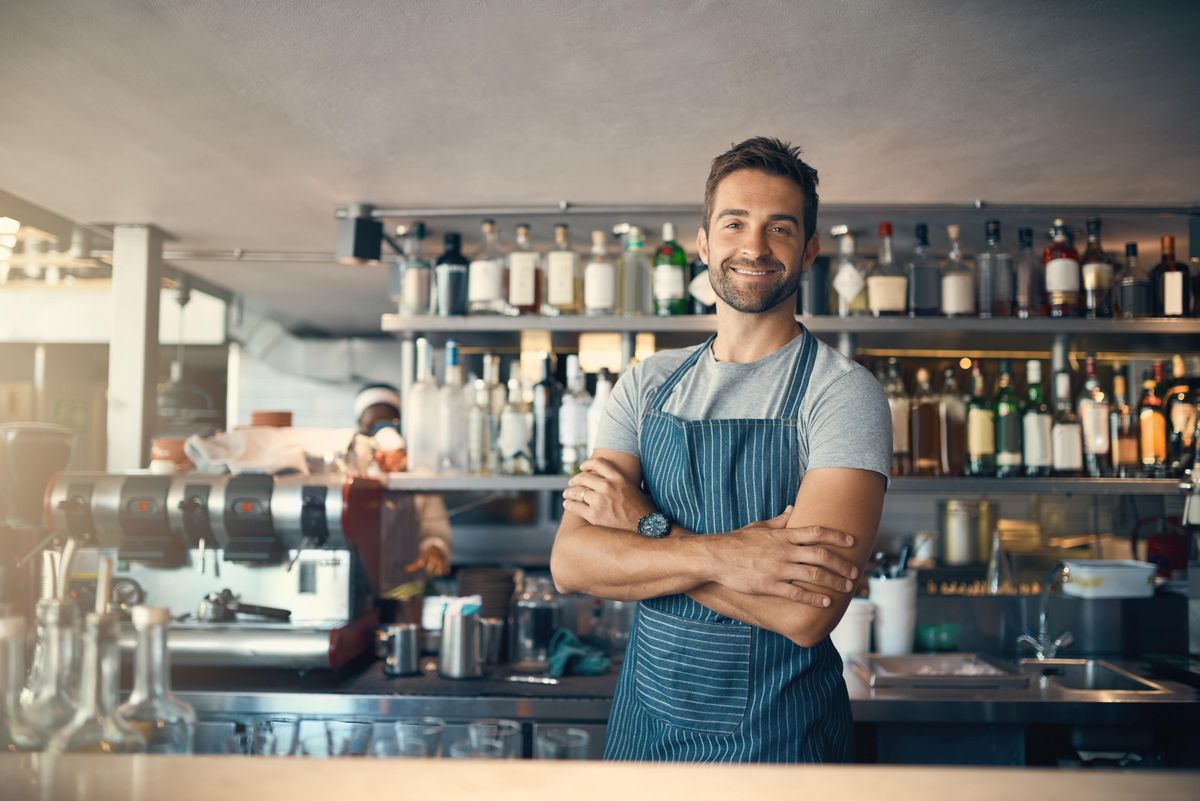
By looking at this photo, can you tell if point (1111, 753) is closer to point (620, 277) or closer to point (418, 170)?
point (620, 277)

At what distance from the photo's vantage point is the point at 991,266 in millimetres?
3172

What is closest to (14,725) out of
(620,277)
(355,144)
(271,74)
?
(271,74)

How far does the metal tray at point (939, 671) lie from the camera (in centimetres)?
254

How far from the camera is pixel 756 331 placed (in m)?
A: 1.72

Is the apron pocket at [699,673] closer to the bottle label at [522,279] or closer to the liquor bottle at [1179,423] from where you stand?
the bottle label at [522,279]

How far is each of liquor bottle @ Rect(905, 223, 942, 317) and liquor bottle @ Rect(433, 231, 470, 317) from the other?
1567mm

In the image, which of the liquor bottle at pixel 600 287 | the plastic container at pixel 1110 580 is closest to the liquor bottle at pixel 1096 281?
the plastic container at pixel 1110 580

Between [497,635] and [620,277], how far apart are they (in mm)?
1322

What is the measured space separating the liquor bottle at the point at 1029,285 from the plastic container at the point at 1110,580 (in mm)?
888

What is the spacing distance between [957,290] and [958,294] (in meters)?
0.01

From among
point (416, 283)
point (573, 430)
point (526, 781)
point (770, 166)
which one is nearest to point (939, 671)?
point (573, 430)

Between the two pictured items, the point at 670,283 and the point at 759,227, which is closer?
the point at 759,227

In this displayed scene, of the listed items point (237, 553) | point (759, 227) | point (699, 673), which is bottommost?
point (699, 673)

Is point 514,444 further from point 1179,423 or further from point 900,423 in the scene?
point 1179,423
